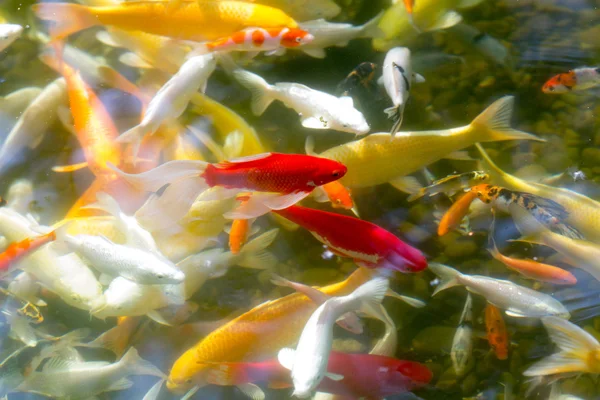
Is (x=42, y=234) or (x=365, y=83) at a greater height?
(x=365, y=83)

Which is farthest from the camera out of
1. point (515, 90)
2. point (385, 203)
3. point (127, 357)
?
point (515, 90)

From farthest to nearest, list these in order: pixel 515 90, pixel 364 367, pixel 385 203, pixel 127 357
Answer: pixel 515 90 < pixel 385 203 < pixel 127 357 < pixel 364 367

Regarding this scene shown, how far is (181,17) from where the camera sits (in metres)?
2.19

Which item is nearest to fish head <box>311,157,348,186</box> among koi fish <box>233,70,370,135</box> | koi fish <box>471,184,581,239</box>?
koi fish <box>233,70,370,135</box>

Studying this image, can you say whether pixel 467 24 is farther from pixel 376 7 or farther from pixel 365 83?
pixel 365 83

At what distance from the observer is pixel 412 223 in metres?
2.18

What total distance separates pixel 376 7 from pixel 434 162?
3.50 ft

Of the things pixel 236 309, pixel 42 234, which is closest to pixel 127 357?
pixel 236 309

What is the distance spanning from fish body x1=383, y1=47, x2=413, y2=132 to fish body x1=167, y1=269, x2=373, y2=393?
81cm

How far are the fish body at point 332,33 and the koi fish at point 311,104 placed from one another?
32cm

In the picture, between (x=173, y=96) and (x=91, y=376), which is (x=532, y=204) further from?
(x=91, y=376)

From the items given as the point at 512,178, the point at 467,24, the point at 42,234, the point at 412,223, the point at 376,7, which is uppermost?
the point at 376,7

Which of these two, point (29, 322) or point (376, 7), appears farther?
point (376, 7)

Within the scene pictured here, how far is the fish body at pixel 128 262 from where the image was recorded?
174 cm
